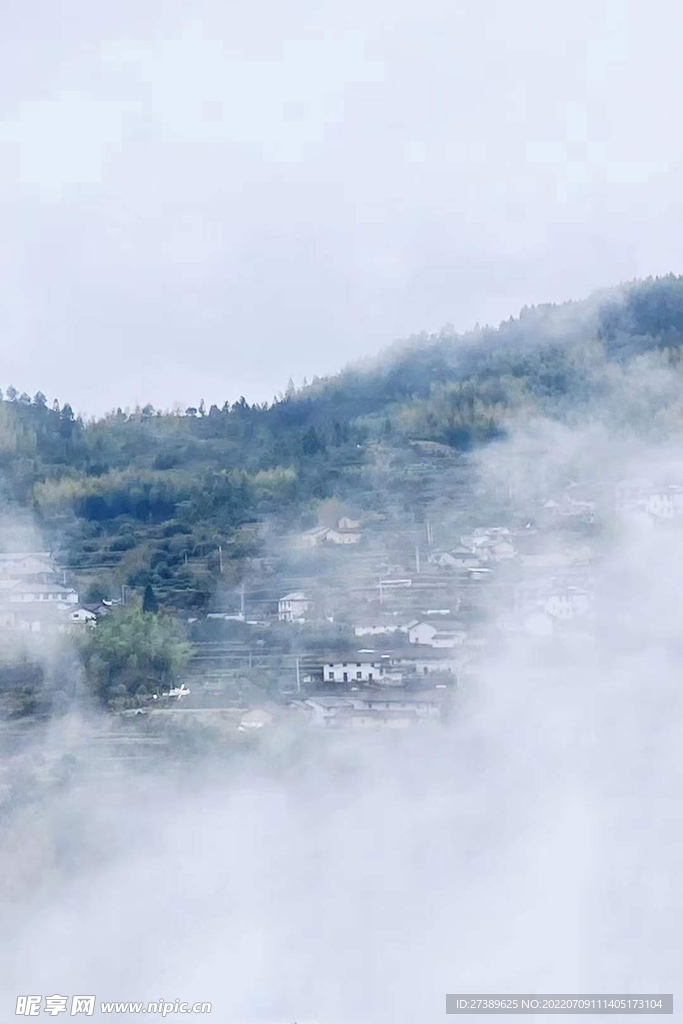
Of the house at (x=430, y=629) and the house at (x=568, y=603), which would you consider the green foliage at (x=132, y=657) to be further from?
the house at (x=568, y=603)

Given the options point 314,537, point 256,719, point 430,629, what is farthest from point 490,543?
point 256,719

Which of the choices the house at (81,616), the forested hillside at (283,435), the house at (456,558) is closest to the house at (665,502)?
the house at (456,558)

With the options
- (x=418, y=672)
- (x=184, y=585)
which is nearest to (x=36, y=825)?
(x=418, y=672)

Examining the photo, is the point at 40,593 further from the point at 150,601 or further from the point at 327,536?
the point at 327,536

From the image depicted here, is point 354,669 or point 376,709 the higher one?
point 354,669

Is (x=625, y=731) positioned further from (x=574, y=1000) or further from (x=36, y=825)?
(x=36, y=825)

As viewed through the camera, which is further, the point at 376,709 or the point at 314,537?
the point at 314,537

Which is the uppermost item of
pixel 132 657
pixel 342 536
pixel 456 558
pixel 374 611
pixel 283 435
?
pixel 283 435

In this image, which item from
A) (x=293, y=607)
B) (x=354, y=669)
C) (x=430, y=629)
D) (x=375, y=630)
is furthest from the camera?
(x=293, y=607)

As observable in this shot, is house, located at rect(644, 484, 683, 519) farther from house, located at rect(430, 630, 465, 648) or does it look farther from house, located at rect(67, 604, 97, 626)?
house, located at rect(67, 604, 97, 626)
